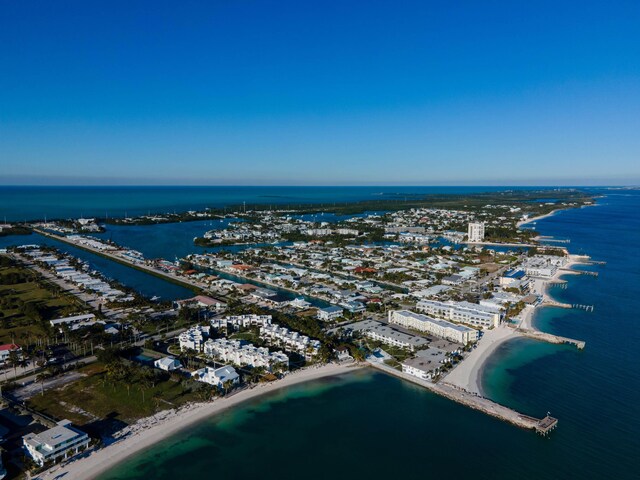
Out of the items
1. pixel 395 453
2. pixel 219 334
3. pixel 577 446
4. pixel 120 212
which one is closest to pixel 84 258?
pixel 219 334

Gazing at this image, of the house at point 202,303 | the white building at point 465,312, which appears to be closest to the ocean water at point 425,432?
the white building at point 465,312

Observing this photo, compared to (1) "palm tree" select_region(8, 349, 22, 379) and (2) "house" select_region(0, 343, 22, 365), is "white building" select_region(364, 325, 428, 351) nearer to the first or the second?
(1) "palm tree" select_region(8, 349, 22, 379)

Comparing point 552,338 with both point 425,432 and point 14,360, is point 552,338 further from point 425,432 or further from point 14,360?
point 14,360

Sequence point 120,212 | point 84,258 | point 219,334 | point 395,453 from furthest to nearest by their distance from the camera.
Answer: point 120,212, point 84,258, point 219,334, point 395,453

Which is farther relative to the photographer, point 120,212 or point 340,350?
point 120,212

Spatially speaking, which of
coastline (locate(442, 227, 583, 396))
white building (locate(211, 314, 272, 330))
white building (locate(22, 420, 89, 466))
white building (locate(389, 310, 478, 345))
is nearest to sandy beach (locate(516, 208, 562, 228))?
coastline (locate(442, 227, 583, 396))

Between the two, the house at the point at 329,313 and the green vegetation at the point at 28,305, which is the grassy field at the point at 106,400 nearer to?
the green vegetation at the point at 28,305

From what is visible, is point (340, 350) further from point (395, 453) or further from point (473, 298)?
point (473, 298)
